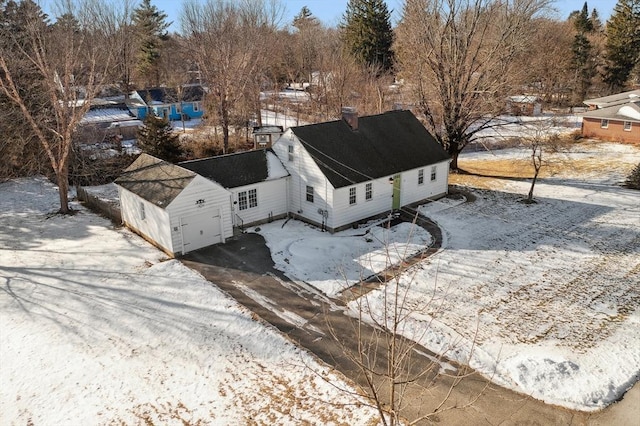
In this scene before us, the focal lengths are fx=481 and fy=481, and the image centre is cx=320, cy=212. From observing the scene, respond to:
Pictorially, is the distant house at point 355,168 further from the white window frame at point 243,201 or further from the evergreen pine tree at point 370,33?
the evergreen pine tree at point 370,33

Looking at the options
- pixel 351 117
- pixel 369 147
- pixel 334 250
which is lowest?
pixel 334 250

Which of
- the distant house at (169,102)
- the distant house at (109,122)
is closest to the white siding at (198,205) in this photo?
the distant house at (109,122)

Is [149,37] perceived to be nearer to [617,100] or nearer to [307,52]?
[307,52]

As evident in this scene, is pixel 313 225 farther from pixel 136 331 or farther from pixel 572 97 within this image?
pixel 572 97

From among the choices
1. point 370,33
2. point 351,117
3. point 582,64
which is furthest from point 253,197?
point 582,64

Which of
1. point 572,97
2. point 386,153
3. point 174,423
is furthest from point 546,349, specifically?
point 572,97
